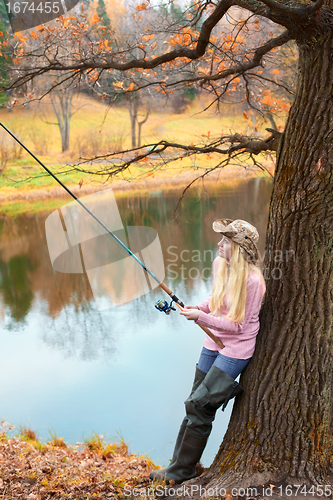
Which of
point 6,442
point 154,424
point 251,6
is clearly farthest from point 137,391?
point 251,6

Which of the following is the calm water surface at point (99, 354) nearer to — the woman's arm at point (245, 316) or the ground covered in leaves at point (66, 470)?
the ground covered in leaves at point (66, 470)

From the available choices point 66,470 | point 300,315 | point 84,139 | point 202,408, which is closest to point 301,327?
point 300,315

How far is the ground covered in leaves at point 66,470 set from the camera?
231 centimetres

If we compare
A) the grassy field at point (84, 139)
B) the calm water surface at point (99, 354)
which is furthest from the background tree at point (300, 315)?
the grassy field at point (84, 139)

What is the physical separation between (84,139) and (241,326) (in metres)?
21.0

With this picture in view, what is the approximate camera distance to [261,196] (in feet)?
38.8

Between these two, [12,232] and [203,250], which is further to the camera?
[12,232]

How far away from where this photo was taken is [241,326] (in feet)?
6.61

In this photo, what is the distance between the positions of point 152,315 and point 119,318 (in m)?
0.51

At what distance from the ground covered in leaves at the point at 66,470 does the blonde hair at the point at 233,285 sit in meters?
1.13

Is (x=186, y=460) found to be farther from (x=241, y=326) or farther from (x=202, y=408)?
(x=241, y=326)

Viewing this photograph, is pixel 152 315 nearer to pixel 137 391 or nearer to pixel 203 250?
pixel 137 391

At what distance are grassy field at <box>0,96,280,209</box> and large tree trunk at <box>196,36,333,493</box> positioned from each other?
1078 cm

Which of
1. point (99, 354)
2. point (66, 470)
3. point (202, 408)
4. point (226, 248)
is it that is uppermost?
point (226, 248)
